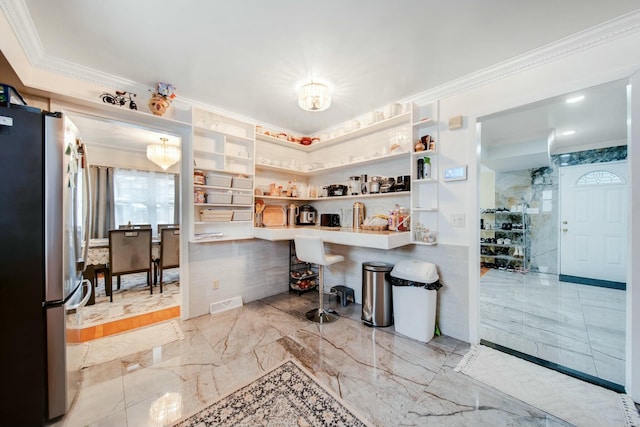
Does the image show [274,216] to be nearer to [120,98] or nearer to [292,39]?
[120,98]

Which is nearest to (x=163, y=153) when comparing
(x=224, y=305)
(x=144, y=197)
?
(x=144, y=197)

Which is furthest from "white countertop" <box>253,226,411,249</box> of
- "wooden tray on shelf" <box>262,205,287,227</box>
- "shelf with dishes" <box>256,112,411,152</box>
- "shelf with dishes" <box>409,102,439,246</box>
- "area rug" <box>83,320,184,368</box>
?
"area rug" <box>83,320,184,368</box>

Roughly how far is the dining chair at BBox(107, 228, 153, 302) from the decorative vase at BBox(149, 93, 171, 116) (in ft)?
6.08

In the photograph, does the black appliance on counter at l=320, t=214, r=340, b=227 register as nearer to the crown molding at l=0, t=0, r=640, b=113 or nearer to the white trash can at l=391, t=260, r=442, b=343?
the white trash can at l=391, t=260, r=442, b=343

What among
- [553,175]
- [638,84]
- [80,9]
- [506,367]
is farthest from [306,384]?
[553,175]

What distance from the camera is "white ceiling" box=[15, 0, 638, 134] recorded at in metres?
1.49

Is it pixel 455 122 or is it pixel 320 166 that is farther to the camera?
pixel 320 166

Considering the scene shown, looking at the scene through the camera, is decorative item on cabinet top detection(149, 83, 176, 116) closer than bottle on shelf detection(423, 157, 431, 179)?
Yes

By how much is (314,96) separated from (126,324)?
315 centimetres

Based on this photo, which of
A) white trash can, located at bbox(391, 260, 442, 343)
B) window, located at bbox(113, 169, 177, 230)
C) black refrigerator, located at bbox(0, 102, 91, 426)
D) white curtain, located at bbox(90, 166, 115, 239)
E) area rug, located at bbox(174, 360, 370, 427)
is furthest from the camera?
window, located at bbox(113, 169, 177, 230)

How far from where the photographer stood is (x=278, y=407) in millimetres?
1516

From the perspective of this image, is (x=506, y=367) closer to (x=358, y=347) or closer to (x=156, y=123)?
(x=358, y=347)

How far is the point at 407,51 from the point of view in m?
1.91

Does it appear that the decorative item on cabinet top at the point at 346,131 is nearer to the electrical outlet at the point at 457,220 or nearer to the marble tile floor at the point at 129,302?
the electrical outlet at the point at 457,220
